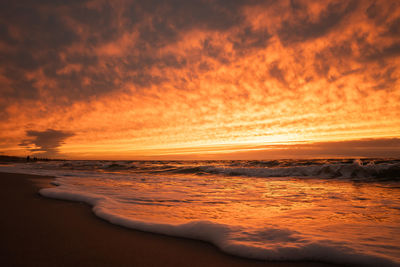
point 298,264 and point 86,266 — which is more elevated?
point 86,266

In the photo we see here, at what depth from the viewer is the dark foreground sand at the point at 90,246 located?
1749mm

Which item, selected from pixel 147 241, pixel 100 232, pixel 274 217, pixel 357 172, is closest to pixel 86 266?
pixel 147 241

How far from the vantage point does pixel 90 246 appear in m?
2.04

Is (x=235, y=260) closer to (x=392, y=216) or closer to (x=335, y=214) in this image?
(x=335, y=214)

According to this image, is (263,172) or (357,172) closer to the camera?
(357,172)

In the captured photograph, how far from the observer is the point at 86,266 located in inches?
64.6

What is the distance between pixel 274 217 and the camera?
3.02 m

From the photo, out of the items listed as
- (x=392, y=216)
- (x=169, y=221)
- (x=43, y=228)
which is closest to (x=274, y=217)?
(x=169, y=221)

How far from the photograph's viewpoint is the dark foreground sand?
1.75 m

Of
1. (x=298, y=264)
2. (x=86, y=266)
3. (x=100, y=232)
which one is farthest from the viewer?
(x=100, y=232)

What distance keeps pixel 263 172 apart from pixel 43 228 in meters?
11.2

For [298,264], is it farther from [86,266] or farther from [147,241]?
[86,266]

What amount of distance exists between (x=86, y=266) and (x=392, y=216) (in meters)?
3.95

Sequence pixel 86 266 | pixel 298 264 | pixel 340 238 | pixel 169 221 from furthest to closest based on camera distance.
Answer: pixel 169 221
pixel 340 238
pixel 298 264
pixel 86 266
